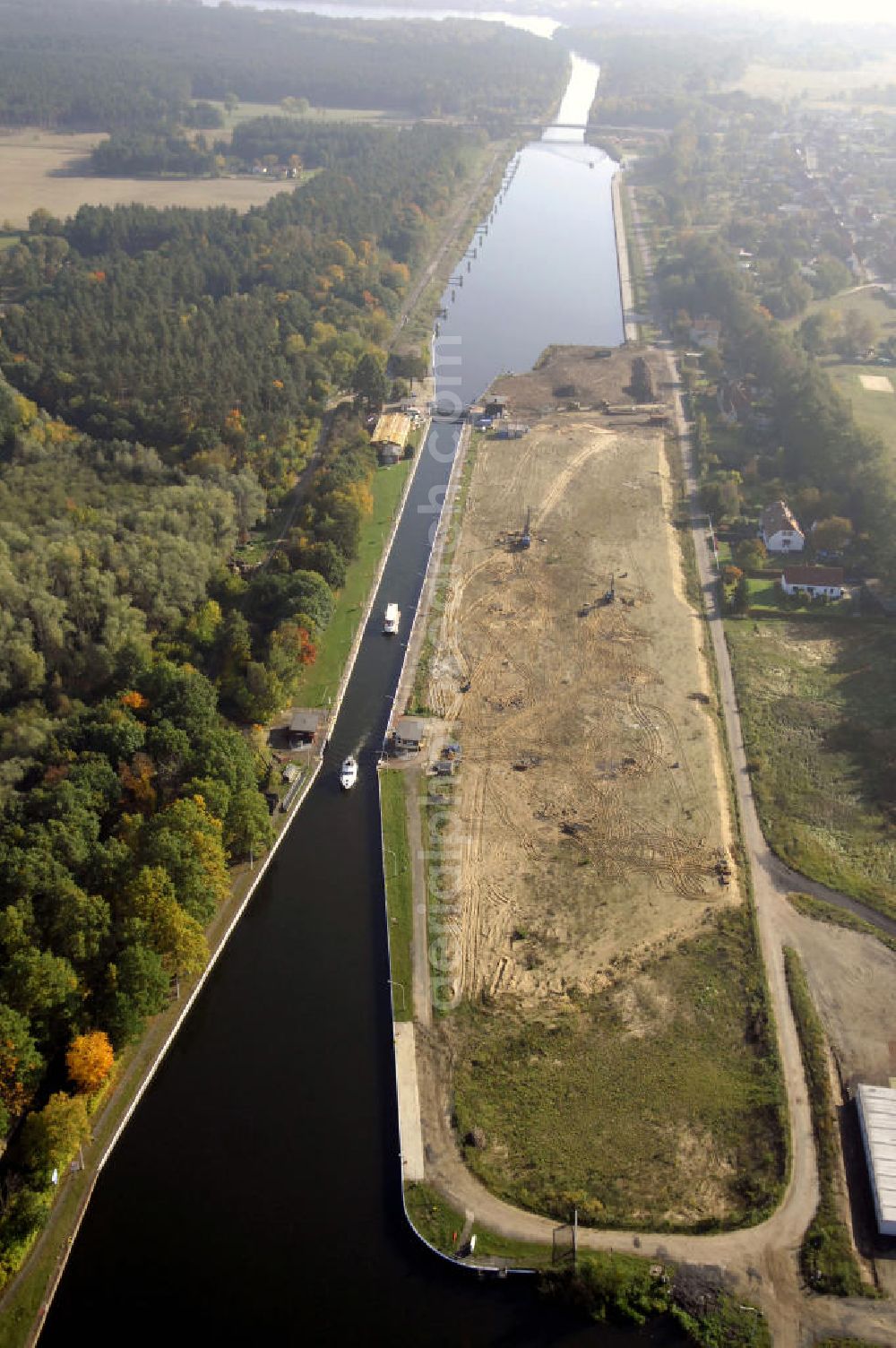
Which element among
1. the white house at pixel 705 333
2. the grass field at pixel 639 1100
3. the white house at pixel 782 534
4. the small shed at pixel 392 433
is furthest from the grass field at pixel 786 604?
the white house at pixel 705 333

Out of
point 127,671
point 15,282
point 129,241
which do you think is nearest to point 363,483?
point 127,671

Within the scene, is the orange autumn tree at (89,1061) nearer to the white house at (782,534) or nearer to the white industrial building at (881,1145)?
the white industrial building at (881,1145)

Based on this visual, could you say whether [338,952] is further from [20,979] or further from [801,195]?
[801,195]

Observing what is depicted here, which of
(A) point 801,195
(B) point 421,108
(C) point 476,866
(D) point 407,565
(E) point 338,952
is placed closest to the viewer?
(E) point 338,952

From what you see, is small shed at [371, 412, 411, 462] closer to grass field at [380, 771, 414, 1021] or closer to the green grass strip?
grass field at [380, 771, 414, 1021]

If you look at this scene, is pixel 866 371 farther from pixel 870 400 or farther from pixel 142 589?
pixel 142 589

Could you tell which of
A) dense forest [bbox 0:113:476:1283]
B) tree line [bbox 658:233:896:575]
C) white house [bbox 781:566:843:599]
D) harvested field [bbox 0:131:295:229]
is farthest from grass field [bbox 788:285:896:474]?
harvested field [bbox 0:131:295:229]

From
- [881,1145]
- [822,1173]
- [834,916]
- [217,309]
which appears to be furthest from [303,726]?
[217,309]
